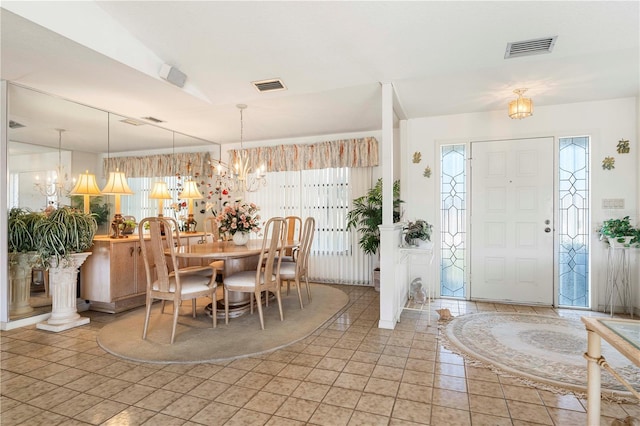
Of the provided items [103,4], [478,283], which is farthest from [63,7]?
[478,283]

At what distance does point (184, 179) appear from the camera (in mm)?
5500

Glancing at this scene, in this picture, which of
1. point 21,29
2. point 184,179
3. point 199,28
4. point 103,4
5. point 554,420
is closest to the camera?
point 554,420

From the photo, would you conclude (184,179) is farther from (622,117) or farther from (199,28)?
(622,117)

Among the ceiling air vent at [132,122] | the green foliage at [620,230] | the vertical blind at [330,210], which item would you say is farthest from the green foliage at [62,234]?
the green foliage at [620,230]

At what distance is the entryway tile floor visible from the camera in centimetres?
188

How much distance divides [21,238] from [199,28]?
2.79 meters

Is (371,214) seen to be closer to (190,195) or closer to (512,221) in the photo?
(512,221)

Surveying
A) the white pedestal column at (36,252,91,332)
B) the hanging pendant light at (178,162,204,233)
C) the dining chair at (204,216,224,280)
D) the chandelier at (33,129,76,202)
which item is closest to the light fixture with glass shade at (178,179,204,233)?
the hanging pendant light at (178,162,204,233)

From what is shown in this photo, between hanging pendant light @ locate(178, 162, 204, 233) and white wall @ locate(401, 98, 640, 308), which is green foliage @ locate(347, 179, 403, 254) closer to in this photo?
white wall @ locate(401, 98, 640, 308)

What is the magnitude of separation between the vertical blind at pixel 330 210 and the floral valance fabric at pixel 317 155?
0.13 m

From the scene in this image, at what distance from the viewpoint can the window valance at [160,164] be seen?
4.48 metres

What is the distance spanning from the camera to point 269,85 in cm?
359

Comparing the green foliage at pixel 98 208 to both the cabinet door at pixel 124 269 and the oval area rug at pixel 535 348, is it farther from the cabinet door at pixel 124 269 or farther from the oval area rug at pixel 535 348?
the oval area rug at pixel 535 348

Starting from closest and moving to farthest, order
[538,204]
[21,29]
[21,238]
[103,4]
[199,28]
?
1. [21,29]
2. [103,4]
3. [199,28]
4. [21,238]
5. [538,204]
